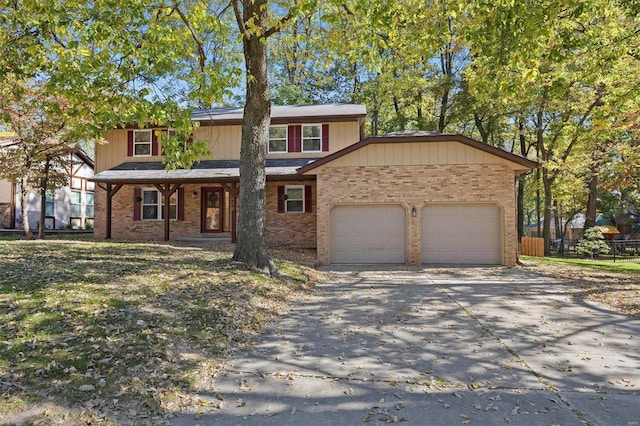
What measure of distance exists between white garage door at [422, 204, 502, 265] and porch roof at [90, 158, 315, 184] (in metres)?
5.46

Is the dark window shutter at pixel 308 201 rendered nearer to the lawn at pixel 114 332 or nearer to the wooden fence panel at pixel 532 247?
the lawn at pixel 114 332

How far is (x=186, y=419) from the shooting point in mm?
3342

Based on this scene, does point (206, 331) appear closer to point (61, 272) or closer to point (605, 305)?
point (61, 272)

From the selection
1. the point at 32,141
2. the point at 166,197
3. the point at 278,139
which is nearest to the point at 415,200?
the point at 278,139

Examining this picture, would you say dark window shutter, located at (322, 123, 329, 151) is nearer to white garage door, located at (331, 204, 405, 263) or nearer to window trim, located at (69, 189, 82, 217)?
white garage door, located at (331, 204, 405, 263)

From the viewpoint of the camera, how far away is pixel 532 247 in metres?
21.7

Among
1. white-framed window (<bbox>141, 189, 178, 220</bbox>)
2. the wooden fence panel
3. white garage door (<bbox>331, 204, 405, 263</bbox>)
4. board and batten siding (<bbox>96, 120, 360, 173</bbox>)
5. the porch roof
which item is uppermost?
board and batten siding (<bbox>96, 120, 360, 173</bbox>)

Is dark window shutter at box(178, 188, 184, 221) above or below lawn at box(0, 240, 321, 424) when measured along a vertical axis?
above

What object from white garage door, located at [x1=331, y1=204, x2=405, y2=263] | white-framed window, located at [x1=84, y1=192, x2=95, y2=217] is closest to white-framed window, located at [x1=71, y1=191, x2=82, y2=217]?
white-framed window, located at [x1=84, y1=192, x2=95, y2=217]

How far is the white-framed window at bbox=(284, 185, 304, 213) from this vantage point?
1761 centimetres

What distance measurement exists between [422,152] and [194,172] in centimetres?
934

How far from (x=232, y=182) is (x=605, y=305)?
1278 cm

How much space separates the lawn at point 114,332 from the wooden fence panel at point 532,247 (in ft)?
56.3

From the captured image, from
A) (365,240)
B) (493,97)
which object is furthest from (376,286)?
(493,97)
